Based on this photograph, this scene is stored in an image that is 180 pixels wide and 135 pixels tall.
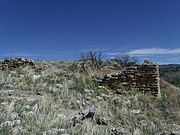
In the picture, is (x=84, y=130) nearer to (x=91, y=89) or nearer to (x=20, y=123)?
(x=20, y=123)

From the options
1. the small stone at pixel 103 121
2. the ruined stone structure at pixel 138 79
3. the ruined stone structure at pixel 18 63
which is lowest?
the small stone at pixel 103 121

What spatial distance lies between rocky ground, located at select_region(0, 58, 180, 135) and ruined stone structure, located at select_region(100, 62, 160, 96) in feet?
1.33

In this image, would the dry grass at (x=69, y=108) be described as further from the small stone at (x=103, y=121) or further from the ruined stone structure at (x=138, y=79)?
the ruined stone structure at (x=138, y=79)

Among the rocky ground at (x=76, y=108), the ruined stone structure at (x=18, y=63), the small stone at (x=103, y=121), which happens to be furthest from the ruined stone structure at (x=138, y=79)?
the ruined stone structure at (x=18, y=63)

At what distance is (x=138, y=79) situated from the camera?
1004 centimetres

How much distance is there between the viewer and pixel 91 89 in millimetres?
9000

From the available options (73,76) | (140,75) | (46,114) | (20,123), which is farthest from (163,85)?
(20,123)

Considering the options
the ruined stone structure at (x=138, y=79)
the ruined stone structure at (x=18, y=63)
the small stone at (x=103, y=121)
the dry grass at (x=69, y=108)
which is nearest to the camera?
the dry grass at (x=69, y=108)

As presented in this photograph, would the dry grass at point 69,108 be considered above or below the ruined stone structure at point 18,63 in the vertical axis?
below

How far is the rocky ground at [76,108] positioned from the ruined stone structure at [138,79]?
406 mm

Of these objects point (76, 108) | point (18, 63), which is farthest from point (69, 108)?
point (18, 63)

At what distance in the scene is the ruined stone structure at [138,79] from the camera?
391 inches

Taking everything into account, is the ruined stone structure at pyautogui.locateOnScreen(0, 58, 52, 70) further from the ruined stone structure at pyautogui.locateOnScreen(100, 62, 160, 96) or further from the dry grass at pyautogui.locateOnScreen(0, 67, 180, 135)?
the ruined stone structure at pyautogui.locateOnScreen(100, 62, 160, 96)

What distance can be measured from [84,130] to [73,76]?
5.13 meters
